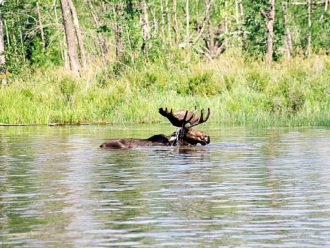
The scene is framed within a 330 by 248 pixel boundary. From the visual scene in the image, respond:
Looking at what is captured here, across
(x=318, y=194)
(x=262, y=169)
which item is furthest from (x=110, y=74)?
(x=318, y=194)

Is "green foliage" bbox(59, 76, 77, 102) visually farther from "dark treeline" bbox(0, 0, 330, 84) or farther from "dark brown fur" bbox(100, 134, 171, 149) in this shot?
"dark brown fur" bbox(100, 134, 171, 149)

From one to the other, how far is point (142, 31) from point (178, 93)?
48.5ft

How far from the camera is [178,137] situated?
20.9m

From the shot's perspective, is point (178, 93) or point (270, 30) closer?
point (178, 93)

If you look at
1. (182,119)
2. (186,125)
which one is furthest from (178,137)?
(182,119)

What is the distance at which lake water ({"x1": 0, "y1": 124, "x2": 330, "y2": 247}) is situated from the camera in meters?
10.0

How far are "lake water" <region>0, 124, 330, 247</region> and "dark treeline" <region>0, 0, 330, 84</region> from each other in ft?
60.7

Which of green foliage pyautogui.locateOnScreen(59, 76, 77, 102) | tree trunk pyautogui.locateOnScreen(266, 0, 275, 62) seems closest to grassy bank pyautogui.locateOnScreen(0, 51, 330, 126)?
green foliage pyautogui.locateOnScreen(59, 76, 77, 102)

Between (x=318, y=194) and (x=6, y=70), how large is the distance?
30.9m

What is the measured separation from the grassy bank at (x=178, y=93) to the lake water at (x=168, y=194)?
7.87 m

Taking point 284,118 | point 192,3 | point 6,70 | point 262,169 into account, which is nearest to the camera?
point 262,169

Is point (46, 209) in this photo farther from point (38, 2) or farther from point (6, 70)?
point (38, 2)

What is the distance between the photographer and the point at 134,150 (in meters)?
20.3

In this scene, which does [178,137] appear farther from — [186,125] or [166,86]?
[166,86]
